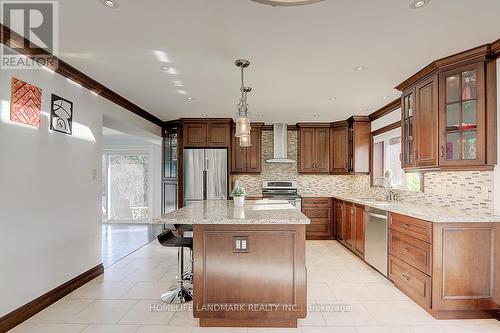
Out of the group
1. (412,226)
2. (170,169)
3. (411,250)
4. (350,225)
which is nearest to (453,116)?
(412,226)

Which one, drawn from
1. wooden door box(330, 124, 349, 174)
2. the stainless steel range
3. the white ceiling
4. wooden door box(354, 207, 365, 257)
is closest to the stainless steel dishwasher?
wooden door box(354, 207, 365, 257)

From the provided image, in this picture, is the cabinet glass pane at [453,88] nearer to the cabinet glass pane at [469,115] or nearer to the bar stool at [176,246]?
the cabinet glass pane at [469,115]

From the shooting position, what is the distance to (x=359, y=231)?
14.9ft

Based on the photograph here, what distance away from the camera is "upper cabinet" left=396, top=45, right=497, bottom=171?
2.76 meters

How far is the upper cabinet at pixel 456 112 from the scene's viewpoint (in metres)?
2.76

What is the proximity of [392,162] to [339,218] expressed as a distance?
4.65 ft

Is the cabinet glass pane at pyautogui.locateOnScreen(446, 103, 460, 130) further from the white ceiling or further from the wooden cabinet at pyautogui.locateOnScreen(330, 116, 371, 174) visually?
the wooden cabinet at pyautogui.locateOnScreen(330, 116, 371, 174)

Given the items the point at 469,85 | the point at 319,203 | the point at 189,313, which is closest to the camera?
the point at 189,313

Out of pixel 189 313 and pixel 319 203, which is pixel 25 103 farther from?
pixel 319 203

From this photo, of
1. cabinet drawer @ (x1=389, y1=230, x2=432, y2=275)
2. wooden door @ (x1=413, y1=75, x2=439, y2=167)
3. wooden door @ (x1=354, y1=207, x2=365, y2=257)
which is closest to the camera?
cabinet drawer @ (x1=389, y1=230, x2=432, y2=275)

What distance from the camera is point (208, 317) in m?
2.53

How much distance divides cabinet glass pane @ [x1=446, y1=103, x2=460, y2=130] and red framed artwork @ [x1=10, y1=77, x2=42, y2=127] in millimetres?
4126

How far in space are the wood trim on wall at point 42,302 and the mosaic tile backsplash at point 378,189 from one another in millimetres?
3557

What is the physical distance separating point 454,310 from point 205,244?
2.35m
